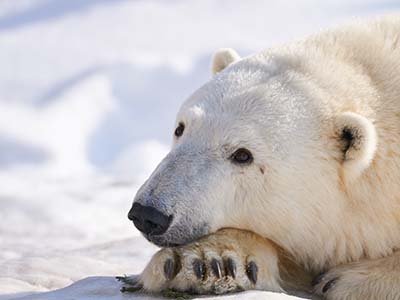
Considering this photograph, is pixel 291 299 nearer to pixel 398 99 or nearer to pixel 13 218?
pixel 398 99

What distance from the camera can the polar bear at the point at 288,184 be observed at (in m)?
4.43

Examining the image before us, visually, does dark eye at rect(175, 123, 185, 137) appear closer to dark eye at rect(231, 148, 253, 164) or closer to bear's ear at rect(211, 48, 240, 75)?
dark eye at rect(231, 148, 253, 164)

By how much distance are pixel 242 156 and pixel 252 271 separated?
1.99 ft

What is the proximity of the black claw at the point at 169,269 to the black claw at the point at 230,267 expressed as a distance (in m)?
0.25

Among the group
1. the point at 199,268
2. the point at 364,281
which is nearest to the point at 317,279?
the point at 364,281

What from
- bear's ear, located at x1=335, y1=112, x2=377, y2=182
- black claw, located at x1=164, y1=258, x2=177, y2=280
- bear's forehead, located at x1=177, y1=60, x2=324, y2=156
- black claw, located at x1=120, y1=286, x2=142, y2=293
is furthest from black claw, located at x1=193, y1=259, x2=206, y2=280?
bear's ear, located at x1=335, y1=112, x2=377, y2=182

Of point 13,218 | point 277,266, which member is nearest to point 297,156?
point 277,266

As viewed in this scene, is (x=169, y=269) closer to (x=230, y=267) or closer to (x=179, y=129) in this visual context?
(x=230, y=267)

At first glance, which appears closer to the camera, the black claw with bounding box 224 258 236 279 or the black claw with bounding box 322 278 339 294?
the black claw with bounding box 224 258 236 279

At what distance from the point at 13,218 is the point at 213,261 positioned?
19.7 ft

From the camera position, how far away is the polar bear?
4426 mm

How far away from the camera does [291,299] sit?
13.5 feet

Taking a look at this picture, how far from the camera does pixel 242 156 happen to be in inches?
182

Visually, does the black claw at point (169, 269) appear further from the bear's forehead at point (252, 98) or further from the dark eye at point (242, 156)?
the bear's forehead at point (252, 98)
